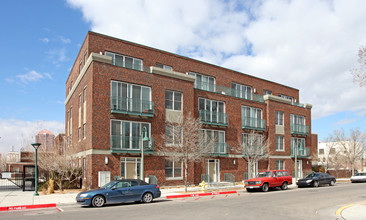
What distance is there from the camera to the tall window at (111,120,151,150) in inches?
977

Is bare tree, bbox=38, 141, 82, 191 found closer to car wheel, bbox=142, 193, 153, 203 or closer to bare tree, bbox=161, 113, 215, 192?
bare tree, bbox=161, 113, 215, 192

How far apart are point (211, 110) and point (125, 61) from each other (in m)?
9.50

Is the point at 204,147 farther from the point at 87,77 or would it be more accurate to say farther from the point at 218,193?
the point at 87,77

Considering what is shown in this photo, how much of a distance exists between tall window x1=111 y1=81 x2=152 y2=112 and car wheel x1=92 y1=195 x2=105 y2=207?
9791 millimetres

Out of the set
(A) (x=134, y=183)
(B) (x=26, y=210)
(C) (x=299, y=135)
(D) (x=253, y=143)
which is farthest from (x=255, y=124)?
(B) (x=26, y=210)

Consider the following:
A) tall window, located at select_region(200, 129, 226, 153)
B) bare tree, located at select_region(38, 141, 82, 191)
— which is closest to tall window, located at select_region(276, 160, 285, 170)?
tall window, located at select_region(200, 129, 226, 153)

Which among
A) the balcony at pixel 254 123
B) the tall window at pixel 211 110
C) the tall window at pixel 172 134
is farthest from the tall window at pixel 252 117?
the tall window at pixel 172 134

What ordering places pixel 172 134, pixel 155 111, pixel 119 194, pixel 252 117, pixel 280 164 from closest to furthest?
pixel 119 194, pixel 155 111, pixel 172 134, pixel 252 117, pixel 280 164

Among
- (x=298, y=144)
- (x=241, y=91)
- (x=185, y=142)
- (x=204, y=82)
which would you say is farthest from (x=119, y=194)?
(x=298, y=144)

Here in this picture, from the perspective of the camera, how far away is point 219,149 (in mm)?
31859

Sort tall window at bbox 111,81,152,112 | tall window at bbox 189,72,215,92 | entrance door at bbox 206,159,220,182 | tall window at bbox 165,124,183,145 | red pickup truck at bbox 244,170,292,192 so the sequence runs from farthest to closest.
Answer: tall window at bbox 189,72,215,92
entrance door at bbox 206,159,220,182
tall window at bbox 165,124,183,145
tall window at bbox 111,81,152,112
red pickup truck at bbox 244,170,292,192

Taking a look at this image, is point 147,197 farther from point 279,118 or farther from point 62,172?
point 279,118

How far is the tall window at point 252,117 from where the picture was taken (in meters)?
35.3

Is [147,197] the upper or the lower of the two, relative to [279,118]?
lower
